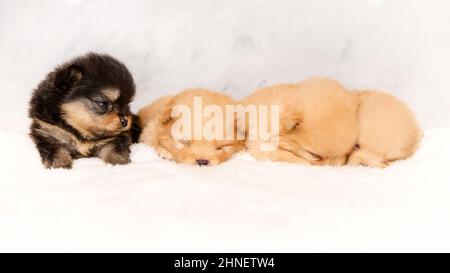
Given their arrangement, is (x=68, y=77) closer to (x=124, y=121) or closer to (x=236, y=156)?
(x=124, y=121)

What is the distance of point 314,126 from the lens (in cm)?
248

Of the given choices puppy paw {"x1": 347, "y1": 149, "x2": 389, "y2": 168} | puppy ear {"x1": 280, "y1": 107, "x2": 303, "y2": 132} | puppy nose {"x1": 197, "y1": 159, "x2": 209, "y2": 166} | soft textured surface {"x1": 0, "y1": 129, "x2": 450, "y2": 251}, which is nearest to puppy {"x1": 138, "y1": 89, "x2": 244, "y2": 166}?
puppy nose {"x1": 197, "y1": 159, "x2": 209, "y2": 166}

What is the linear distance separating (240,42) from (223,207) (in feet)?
4.97

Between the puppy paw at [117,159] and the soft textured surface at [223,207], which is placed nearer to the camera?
the soft textured surface at [223,207]

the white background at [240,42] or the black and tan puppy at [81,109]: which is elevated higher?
the white background at [240,42]

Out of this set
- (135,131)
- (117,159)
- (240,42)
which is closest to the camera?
(117,159)

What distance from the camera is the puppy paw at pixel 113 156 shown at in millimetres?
2580

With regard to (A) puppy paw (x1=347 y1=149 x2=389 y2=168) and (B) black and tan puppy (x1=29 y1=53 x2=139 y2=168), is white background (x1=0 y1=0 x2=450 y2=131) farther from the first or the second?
(A) puppy paw (x1=347 y1=149 x2=389 y2=168)

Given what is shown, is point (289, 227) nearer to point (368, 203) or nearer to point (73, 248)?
point (368, 203)

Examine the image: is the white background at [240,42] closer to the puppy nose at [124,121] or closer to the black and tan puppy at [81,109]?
the black and tan puppy at [81,109]

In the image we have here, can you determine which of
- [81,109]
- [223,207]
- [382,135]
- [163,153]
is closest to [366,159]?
[382,135]

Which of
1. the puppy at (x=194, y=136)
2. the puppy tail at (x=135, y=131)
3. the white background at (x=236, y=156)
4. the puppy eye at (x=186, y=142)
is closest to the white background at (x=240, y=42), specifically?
the white background at (x=236, y=156)

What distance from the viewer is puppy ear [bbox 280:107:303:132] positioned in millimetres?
2531

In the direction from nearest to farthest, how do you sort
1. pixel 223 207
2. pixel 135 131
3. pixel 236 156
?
1. pixel 223 207
2. pixel 236 156
3. pixel 135 131
